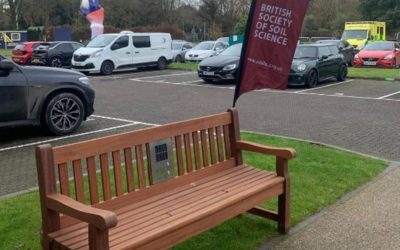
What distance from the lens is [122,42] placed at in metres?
→ 23.7

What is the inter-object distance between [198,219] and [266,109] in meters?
8.97

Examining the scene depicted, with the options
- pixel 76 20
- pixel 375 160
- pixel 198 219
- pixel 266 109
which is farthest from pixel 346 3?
pixel 198 219

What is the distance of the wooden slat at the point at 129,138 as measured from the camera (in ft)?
11.0

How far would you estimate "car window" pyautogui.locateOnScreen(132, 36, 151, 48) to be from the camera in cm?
2427

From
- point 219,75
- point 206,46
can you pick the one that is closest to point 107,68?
point 219,75

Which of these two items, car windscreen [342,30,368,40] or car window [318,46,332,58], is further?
car windscreen [342,30,368,40]

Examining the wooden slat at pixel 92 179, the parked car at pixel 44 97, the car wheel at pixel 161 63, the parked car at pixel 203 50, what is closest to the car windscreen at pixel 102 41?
the car wheel at pixel 161 63

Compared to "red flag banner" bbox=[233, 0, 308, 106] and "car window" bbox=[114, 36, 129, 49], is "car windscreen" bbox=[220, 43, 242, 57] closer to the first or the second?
"car window" bbox=[114, 36, 129, 49]

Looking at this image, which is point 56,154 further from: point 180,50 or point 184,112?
point 180,50

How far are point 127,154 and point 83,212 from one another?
93cm

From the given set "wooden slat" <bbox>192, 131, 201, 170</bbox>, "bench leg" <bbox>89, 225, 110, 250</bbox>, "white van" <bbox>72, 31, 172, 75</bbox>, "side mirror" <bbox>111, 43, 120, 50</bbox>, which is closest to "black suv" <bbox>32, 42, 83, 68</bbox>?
"white van" <bbox>72, 31, 172, 75</bbox>

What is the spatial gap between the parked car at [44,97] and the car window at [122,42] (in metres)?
14.9

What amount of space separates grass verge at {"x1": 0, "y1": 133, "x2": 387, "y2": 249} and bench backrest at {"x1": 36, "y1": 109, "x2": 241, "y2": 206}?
584 mm

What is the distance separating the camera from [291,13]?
5.58 metres
